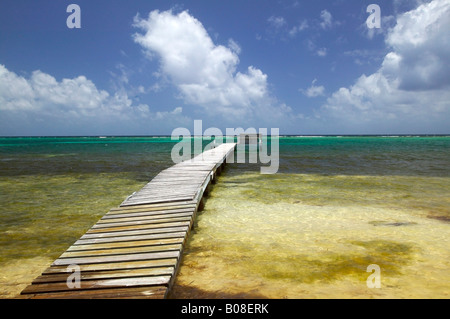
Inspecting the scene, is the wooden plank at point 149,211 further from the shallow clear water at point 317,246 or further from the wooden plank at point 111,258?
the wooden plank at point 111,258

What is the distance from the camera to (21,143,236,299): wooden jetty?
10.2 ft

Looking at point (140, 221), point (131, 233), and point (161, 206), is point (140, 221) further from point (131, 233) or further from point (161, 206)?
point (161, 206)

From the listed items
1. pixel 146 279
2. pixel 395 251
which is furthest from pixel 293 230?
pixel 146 279

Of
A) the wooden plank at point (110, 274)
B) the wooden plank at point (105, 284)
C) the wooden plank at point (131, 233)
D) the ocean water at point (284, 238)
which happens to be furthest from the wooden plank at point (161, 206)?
the wooden plank at point (105, 284)

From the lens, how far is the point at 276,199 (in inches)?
342

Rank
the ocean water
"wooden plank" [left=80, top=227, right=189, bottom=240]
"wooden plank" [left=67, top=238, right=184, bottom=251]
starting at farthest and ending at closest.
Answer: "wooden plank" [left=80, top=227, right=189, bottom=240] < "wooden plank" [left=67, top=238, right=184, bottom=251] < the ocean water

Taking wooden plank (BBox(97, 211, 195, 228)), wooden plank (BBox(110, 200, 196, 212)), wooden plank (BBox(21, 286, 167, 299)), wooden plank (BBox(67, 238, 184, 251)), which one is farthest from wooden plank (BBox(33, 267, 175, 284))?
wooden plank (BBox(110, 200, 196, 212))

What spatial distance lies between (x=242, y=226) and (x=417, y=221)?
3.68 meters

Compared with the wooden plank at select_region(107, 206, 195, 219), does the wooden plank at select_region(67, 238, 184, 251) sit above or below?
below

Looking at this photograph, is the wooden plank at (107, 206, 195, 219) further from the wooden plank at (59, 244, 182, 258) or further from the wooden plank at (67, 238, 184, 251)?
the wooden plank at (59, 244, 182, 258)

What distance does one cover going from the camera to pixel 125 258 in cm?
375

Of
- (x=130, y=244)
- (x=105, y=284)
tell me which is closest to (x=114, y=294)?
(x=105, y=284)

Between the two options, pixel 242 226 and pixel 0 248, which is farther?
pixel 242 226
